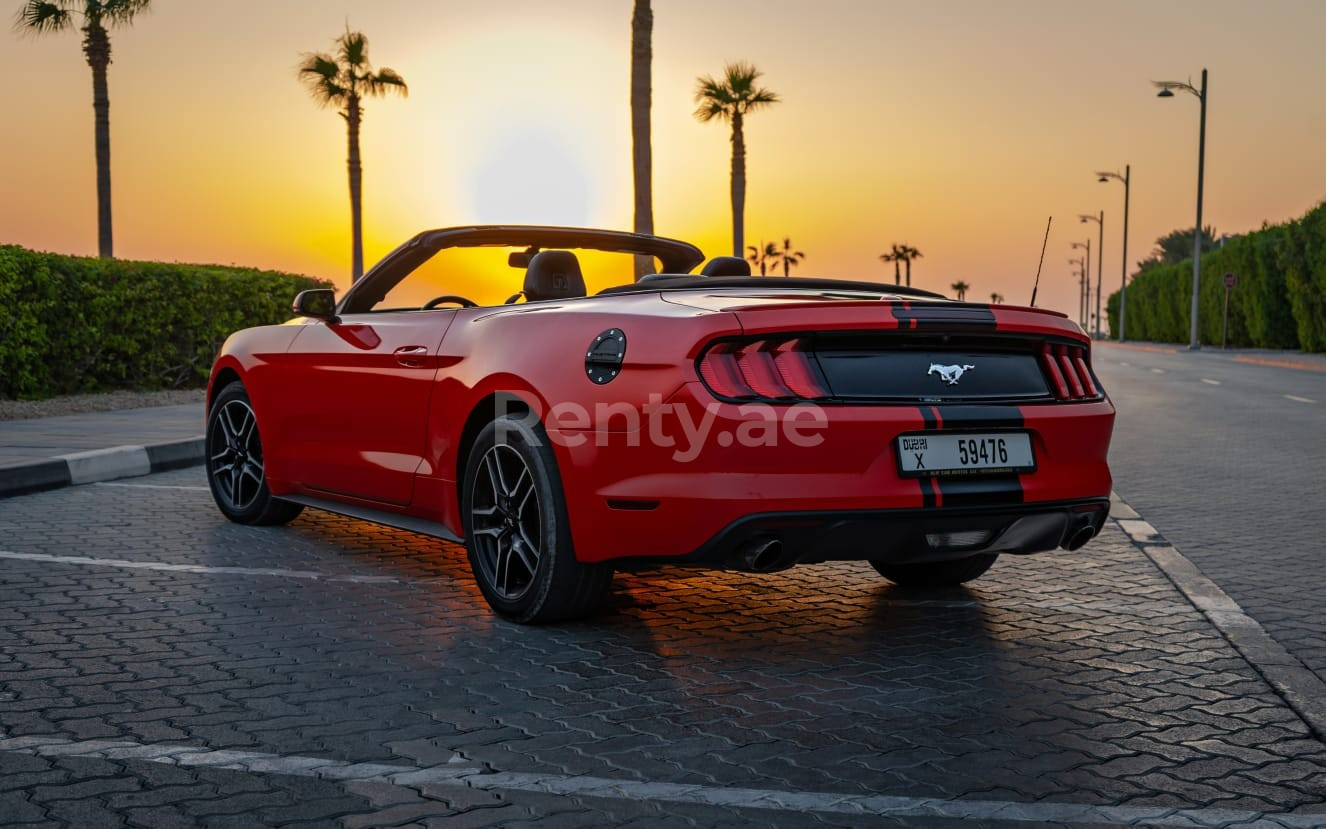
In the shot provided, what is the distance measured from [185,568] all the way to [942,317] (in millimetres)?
3651

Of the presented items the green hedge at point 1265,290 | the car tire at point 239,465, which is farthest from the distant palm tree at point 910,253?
the car tire at point 239,465

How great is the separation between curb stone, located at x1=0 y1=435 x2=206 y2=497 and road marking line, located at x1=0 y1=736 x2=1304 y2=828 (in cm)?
614

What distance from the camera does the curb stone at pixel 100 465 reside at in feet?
30.9

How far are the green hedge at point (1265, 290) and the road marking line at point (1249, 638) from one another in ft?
129

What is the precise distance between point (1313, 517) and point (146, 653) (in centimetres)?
648

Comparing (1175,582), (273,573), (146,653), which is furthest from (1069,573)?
(146,653)

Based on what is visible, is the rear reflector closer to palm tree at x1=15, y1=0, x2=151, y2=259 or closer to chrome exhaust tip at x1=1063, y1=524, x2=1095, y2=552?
chrome exhaust tip at x1=1063, y1=524, x2=1095, y2=552

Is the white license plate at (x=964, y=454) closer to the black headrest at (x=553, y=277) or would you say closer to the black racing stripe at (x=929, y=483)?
the black racing stripe at (x=929, y=483)

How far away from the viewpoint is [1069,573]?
6.54 meters

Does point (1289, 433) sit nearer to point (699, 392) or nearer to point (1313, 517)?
point (1313, 517)

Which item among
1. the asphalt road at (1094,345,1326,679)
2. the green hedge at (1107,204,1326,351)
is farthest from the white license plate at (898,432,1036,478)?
the green hedge at (1107,204,1326,351)

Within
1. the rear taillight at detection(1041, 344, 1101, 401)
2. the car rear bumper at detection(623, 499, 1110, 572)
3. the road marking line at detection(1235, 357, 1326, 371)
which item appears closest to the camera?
the car rear bumper at detection(623, 499, 1110, 572)

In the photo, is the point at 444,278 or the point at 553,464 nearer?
the point at 553,464

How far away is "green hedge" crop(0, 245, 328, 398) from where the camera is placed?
51.4 ft
